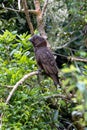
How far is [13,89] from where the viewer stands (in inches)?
104

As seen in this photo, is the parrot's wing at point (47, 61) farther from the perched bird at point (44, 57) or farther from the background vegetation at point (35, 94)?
the background vegetation at point (35, 94)

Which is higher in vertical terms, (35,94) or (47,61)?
(47,61)

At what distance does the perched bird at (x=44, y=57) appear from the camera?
3.45 m

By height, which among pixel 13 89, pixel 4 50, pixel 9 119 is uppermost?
pixel 4 50

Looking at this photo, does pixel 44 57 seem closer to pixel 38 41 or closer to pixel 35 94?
pixel 38 41

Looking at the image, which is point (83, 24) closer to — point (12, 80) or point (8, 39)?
point (8, 39)

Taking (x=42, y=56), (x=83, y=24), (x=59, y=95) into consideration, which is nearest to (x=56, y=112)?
(x=59, y=95)

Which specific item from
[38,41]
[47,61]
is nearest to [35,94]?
[47,61]

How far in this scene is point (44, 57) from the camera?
141 inches

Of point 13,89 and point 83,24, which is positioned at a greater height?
point 83,24

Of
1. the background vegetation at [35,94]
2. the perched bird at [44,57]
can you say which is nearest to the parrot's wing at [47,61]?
the perched bird at [44,57]

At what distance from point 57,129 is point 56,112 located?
17 cm

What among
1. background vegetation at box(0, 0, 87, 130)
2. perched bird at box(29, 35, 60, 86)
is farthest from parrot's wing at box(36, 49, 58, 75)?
background vegetation at box(0, 0, 87, 130)

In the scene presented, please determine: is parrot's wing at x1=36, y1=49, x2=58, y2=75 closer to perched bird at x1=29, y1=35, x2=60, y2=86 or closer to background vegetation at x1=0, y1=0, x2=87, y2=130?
perched bird at x1=29, y1=35, x2=60, y2=86
